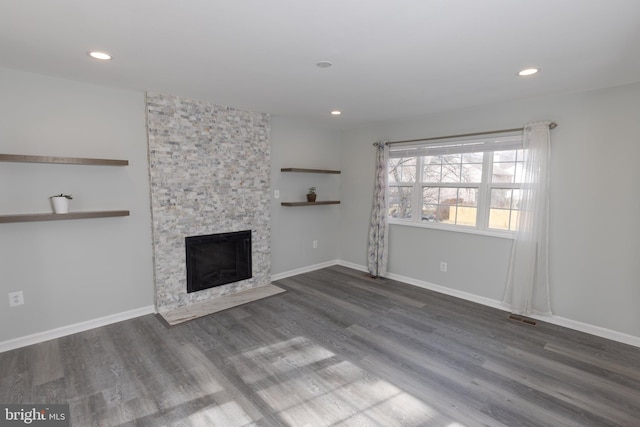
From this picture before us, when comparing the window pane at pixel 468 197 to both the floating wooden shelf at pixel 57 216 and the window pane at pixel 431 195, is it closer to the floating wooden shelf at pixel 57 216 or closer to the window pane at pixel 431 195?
the window pane at pixel 431 195

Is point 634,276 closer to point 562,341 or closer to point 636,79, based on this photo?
point 562,341

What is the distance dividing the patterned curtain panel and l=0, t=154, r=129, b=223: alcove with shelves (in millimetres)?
3209

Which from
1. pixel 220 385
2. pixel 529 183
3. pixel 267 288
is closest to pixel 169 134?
pixel 267 288

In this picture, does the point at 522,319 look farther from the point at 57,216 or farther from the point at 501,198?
the point at 57,216

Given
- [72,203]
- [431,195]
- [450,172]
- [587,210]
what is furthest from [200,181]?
[587,210]

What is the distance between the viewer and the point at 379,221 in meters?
4.66

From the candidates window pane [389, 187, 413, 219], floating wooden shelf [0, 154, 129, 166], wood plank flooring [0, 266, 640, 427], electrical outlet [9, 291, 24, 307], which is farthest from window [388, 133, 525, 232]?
electrical outlet [9, 291, 24, 307]

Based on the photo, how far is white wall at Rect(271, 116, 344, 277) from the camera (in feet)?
14.6

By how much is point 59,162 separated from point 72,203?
42cm

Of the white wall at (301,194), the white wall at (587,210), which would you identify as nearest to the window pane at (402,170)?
the white wall at (587,210)

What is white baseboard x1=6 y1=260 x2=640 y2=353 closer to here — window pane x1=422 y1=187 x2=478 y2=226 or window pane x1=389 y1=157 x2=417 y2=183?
window pane x1=422 y1=187 x2=478 y2=226

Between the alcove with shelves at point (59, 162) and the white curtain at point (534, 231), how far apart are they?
408cm
